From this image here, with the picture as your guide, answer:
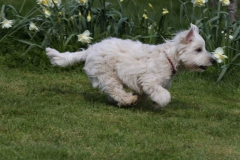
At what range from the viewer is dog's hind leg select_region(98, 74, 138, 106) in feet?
22.4

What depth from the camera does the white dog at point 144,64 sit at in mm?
6742

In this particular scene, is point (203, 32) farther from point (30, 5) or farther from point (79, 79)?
point (30, 5)

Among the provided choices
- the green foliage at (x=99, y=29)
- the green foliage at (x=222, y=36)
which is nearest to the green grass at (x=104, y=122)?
the green foliage at (x=222, y=36)

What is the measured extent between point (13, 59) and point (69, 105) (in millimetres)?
2330

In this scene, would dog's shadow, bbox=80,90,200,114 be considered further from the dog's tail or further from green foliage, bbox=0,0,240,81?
green foliage, bbox=0,0,240,81

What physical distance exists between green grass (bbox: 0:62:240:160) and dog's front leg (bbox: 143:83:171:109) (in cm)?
18

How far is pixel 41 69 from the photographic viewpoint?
8.65 metres

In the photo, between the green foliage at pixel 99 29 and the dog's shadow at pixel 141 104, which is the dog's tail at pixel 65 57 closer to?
the dog's shadow at pixel 141 104

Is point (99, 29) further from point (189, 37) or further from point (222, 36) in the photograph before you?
point (189, 37)

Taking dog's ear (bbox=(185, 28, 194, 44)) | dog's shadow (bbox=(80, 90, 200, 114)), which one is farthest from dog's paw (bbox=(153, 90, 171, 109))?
dog's ear (bbox=(185, 28, 194, 44))

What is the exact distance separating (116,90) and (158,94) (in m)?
0.55

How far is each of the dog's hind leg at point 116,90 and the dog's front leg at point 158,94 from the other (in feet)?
0.68

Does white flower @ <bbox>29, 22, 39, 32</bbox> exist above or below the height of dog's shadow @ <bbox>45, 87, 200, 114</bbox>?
above

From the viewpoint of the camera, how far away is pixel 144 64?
683 cm
